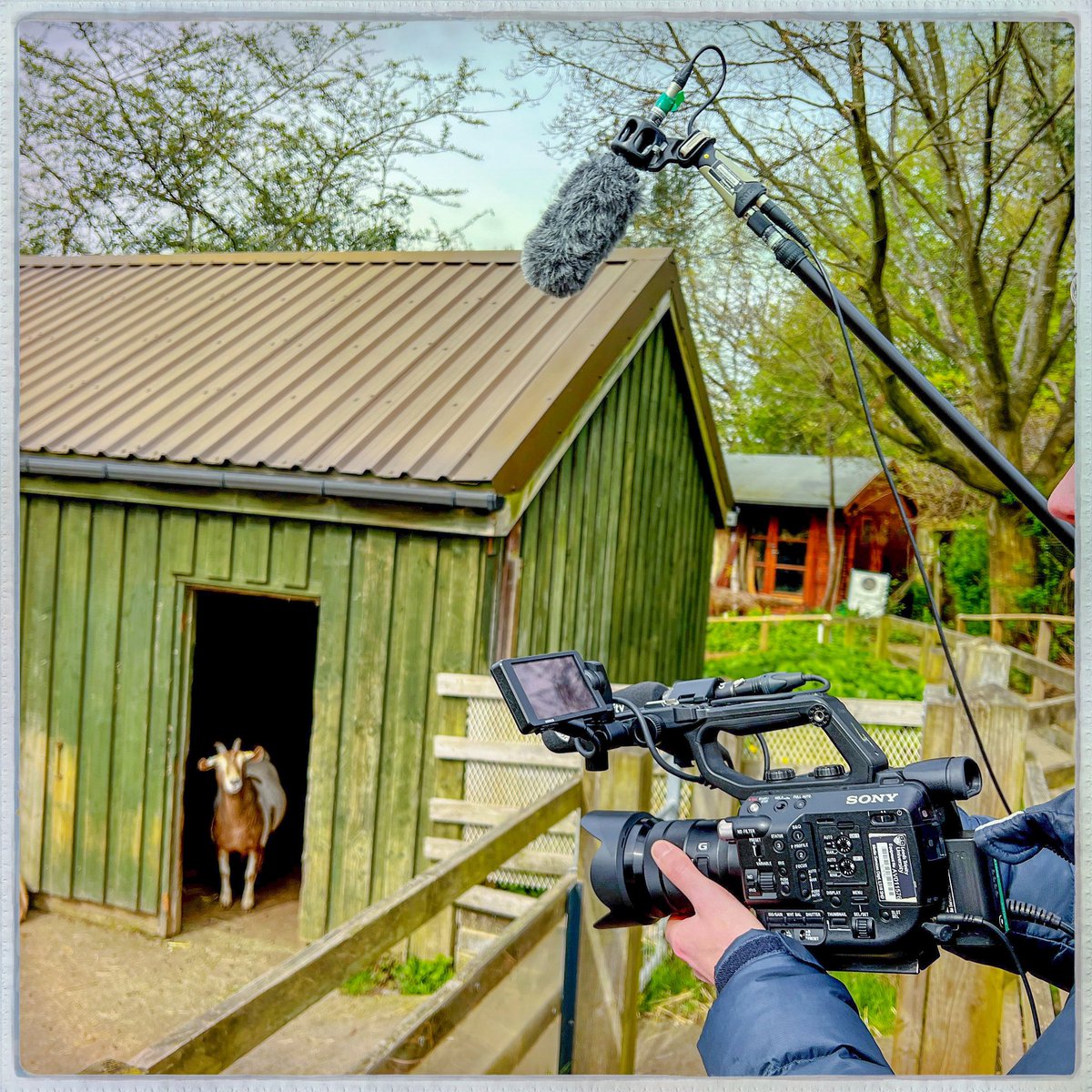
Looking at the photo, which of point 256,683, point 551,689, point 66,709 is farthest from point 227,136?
point 256,683

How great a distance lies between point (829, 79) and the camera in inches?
59.4

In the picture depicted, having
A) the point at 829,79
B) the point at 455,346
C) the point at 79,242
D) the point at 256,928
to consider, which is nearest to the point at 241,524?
the point at 455,346

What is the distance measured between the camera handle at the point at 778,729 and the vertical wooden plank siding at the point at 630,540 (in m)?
1.46

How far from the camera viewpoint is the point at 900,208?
2.03m

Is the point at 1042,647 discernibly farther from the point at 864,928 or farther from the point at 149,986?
the point at 149,986

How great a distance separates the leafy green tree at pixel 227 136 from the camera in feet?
4.08

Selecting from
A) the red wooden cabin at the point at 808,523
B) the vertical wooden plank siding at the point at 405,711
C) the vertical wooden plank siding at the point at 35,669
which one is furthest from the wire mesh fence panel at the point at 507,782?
the vertical wooden plank siding at the point at 35,669

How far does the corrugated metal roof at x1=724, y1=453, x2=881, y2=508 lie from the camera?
5.88 ft

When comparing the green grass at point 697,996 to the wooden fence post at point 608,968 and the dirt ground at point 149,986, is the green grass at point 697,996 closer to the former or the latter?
the wooden fence post at point 608,968

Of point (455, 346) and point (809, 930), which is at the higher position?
point (455, 346)

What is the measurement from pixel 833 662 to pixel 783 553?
0.28 meters

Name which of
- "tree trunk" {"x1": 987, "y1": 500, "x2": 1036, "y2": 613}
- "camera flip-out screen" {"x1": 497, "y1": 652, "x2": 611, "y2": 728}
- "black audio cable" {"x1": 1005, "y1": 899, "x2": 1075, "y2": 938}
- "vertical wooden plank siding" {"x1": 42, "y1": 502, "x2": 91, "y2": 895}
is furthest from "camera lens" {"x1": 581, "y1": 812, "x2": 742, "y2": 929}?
"vertical wooden plank siding" {"x1": 42, "y1": 502, "x2": 91, "y2": 895}

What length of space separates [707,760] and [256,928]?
6.19ft

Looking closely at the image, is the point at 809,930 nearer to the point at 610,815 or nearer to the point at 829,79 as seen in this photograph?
the point at 610,815
